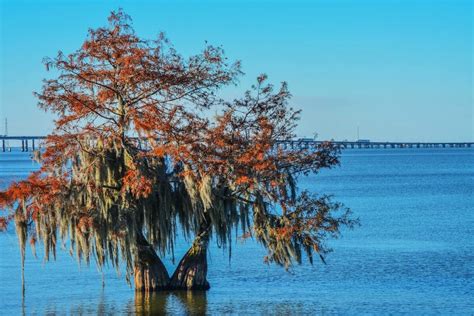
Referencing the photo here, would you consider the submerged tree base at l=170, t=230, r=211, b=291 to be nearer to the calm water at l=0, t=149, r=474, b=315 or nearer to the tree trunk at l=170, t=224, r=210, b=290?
the tree trunk at l=170, t=224, r=210, b=290

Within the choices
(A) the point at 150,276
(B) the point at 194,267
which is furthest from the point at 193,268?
(A) the point at 150,276

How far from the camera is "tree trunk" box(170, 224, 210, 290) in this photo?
22.4 meters

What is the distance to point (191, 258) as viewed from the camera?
74.2 feet

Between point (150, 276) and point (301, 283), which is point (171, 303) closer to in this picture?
point (150, 276)

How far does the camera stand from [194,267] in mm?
22906

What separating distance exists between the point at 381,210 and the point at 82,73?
33467mm

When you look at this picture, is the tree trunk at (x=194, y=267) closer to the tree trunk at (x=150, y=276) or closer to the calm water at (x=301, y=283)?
the tree trunk at (x=150, y=276)

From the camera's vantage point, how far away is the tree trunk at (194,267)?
73.6ft

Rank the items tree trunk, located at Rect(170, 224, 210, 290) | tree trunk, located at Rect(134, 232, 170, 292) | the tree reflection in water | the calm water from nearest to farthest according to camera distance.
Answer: the tree reflection in water < the calm water < tree trunk, located at Rect(170, 224, 210, 290) < tree trunk, located at Rect(134, 232, 170, 292)

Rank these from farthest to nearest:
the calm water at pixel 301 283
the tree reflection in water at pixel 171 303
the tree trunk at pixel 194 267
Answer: the tree trunk at pixel 194 267, the calm water at pixel 301 283, the tree reflection in water at pixel 171 303

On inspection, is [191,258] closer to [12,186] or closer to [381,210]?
[12,186]

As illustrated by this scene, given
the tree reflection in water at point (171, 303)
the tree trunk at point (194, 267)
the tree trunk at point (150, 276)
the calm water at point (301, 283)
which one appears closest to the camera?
the tree reflection in water at point (171, 303)

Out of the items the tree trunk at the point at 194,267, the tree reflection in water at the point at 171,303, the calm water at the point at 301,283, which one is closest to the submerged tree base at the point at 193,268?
the tree trunk at the point at 194,267

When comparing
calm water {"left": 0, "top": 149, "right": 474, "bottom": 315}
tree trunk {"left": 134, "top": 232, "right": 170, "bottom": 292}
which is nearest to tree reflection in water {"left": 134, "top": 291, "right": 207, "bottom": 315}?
calm water {"left": 0, "top": 149, "right": 474, "bottom": 315}
